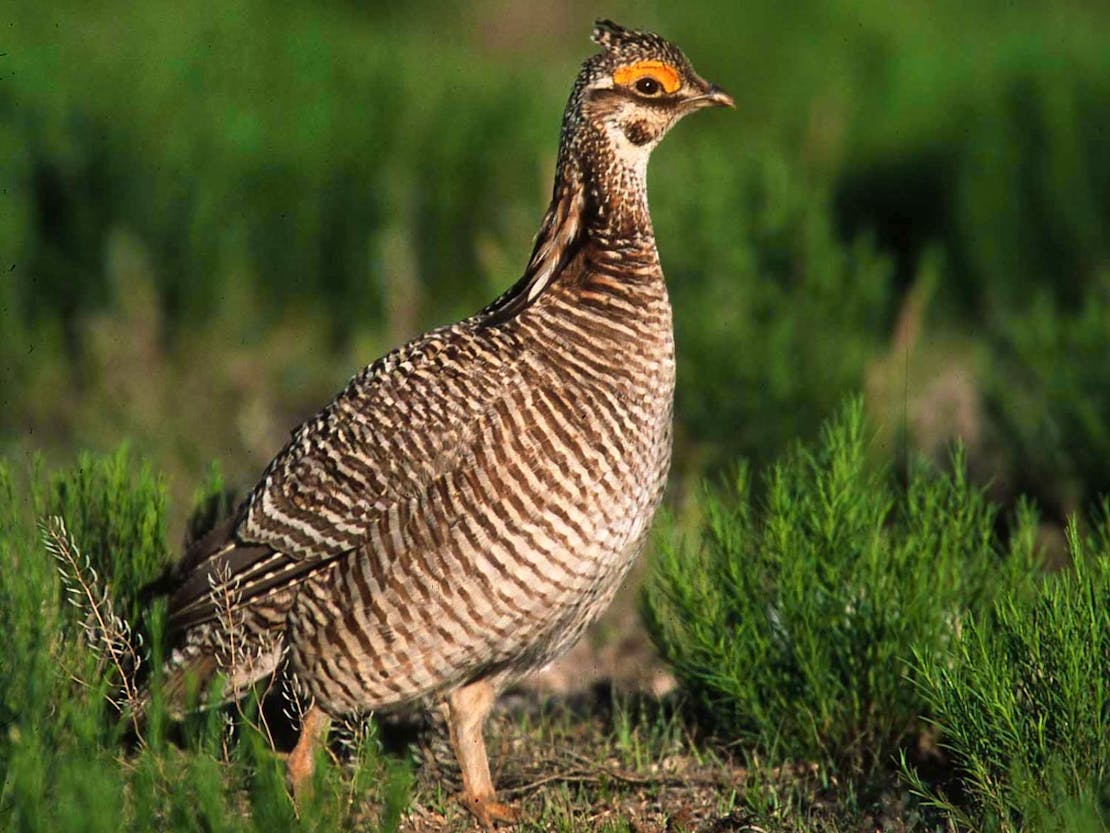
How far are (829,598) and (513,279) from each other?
3.25 metres

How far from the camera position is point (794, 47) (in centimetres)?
1379

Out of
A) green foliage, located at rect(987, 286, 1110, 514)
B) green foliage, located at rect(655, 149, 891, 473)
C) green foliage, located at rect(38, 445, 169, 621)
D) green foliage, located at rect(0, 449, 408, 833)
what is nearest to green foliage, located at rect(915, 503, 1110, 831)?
green foliage, located at rect(0, 449, 408, 833)

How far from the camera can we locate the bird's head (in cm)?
454

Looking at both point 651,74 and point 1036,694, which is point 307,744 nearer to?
point 1036,694

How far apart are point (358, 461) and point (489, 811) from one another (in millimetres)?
954

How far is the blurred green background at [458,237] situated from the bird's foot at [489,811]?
2.68 meters

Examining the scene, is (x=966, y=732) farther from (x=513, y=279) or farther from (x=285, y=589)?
(x=513, y=279)

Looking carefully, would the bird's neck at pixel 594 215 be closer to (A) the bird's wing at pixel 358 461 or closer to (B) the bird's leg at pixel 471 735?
(A) the bird's wing at pixel 358 461

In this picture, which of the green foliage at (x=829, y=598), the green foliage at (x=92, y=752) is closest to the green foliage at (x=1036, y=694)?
the green foliage at (x=829, y=598)

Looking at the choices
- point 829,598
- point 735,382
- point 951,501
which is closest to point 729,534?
point 829,598

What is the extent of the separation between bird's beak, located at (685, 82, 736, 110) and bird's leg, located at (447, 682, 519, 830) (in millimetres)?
1606

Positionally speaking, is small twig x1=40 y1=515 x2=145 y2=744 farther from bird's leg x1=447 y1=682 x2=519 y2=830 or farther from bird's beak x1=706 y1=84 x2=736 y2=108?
bird's beak x1=706 y1=84 x2=736 y2=108

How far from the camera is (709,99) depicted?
15.3ft

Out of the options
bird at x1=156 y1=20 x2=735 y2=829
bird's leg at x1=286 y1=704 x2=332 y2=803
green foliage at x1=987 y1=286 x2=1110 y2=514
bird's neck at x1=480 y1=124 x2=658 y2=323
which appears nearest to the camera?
bird at x1=156 y1=20 x2=735 y2=829
